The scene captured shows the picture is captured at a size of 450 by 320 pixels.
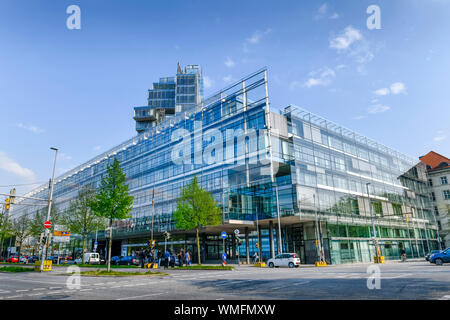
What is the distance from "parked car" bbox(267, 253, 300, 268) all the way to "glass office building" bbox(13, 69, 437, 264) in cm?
372

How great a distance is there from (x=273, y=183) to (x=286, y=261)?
37.9 feet

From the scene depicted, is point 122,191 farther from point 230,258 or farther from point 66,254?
point 66,254

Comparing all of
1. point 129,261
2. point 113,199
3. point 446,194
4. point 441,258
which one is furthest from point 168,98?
point 441,258

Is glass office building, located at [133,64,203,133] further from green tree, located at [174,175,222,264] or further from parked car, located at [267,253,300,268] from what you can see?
parked car, located at [267,253,300,268]

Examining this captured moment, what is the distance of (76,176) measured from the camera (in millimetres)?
82000

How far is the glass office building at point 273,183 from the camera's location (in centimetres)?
4034

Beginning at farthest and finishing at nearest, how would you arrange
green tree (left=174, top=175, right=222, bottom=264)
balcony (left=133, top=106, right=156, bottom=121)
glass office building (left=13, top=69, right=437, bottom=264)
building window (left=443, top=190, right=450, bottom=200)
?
balcony (left=133, top=106, right=156, bottom=121), building window (left=443, top=190, right=450, bottom=200), glass office building (left=13, top=69, right=437, bottom=264), green tree (left=174, top=175, right=222, bottom=264)

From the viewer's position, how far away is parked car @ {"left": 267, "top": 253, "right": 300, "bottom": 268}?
101 ft

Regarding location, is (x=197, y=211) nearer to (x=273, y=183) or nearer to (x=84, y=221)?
(x=273, y=183)

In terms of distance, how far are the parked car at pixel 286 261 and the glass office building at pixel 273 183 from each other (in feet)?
12.2

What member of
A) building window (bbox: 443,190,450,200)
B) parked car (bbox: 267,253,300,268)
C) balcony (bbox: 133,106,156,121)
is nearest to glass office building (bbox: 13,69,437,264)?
parked car (bbox: 267,253,300,268)

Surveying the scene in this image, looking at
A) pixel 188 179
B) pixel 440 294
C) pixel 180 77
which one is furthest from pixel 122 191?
pixel 180 77

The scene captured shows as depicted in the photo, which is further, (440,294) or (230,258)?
(230,258)
